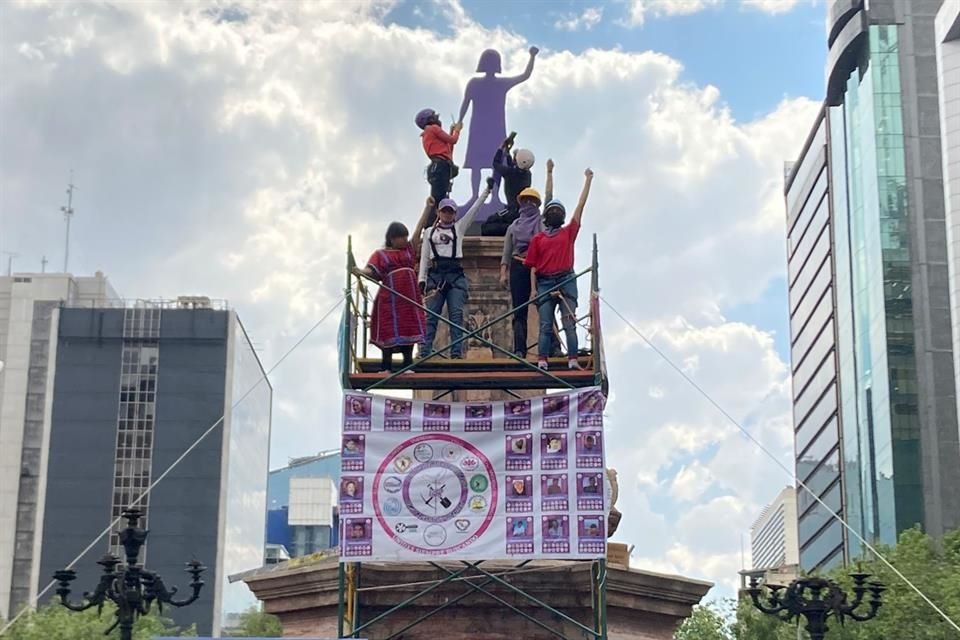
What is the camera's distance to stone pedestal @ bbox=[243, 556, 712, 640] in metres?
19.1

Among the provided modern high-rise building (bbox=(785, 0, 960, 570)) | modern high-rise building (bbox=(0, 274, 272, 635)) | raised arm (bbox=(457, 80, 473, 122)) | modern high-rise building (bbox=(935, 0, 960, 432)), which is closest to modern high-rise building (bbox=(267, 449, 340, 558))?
modern high-rise building (bbox=(0, 274, 272, 635))

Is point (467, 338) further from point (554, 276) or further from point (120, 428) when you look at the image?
point (120, 428)

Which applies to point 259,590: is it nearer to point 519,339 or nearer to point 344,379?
point 344,379

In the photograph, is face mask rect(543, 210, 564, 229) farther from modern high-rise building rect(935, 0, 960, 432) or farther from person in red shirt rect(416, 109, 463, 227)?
modern high-rise building rect(935, 0, 960, 432)

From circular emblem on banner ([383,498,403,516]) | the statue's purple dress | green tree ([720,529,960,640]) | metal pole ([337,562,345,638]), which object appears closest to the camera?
metal pole ([337,562,345,638])

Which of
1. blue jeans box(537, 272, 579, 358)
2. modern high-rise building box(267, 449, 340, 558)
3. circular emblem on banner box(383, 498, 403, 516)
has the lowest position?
circular emblem on banner box(383, 498, 403, 516)

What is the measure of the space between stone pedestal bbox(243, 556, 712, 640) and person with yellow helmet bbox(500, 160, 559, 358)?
9.67 feet

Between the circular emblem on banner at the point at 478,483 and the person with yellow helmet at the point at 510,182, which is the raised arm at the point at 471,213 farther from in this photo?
the circular emblem on banner at the point at 478,483

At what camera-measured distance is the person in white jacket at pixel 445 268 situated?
809 inches

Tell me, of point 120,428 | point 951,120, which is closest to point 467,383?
point 951,120

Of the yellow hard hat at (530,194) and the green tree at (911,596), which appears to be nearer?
the yellow hard hat at (530,194)

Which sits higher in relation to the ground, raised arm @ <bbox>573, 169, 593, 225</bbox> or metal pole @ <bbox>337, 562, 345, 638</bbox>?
raised arm @ <bbox>573, 169, 593, 225</bbox>

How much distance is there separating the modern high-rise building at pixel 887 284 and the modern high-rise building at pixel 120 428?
45.0 m

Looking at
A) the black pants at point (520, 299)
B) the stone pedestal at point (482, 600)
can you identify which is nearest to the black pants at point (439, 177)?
the black pants at point (520, 299)
